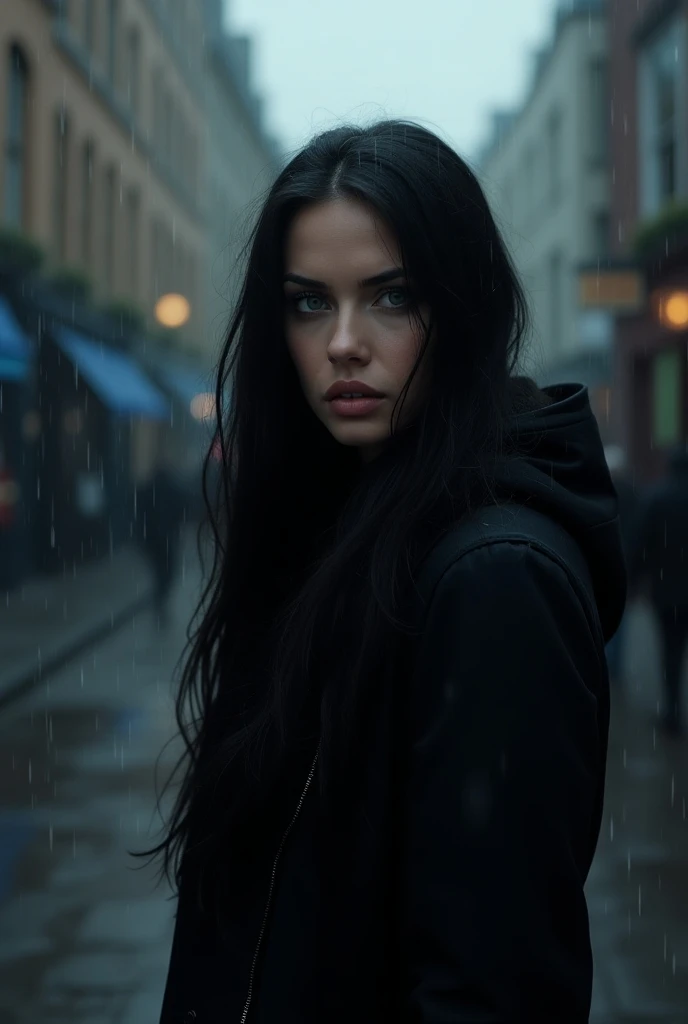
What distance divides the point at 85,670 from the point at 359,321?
991 cm

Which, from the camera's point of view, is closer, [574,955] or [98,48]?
[574,955]

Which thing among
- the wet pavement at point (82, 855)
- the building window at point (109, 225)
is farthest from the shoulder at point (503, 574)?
the building window at point (109, 225)

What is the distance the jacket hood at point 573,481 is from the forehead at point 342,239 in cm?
27

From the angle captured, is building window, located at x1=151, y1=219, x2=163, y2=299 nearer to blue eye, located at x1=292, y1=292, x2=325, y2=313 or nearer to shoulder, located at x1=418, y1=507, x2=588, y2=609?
blue eye, located at x1=292, y1=292, x2=325, y2=313

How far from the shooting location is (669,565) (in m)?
7.90

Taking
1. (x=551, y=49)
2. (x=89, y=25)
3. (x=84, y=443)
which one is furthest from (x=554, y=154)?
(x=84, y=443)

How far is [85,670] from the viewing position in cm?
1105

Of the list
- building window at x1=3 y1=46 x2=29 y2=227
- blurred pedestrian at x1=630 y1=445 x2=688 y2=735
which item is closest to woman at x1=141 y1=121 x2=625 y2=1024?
blurred pedestrian at x1=630 y1=445 x2=688 y2=735

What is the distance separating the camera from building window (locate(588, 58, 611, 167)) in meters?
28.8

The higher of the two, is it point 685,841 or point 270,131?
point 270,131

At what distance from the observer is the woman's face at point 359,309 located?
1539 millimetres

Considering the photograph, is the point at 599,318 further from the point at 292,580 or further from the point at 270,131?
the point at 270,131

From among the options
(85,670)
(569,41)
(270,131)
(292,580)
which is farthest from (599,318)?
(270,131)

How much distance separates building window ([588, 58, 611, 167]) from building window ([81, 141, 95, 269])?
41.8 feet
